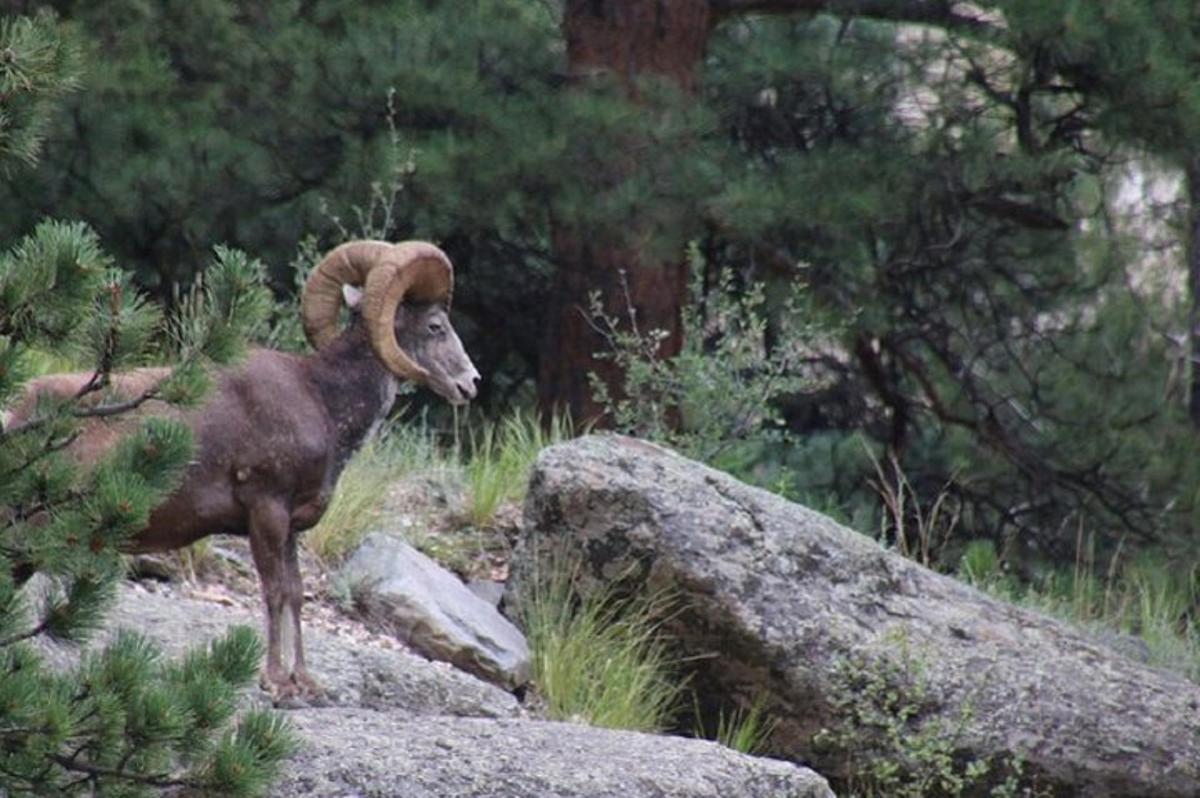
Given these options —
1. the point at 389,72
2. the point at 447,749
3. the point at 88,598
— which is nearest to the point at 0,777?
the point at 88,598

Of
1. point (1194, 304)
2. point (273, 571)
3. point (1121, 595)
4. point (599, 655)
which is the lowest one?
point (1121, 595)

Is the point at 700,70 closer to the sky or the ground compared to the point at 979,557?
closer to the sky

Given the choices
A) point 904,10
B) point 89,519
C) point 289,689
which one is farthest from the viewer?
point 904,10

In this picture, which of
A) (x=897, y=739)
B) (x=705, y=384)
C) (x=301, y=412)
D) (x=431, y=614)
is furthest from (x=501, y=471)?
(x=301, y=412)

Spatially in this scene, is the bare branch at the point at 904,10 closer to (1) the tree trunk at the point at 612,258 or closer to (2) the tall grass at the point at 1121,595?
(1) the tree trunk at the point at 612,258

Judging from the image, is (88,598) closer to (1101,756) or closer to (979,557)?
(1101,756)

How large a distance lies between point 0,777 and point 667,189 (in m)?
7.82

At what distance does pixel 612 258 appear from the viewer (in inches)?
580

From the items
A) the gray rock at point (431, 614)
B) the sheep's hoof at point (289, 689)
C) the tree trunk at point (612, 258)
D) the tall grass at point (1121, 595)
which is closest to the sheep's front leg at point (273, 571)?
the sheep's hoof at point (289, 689)

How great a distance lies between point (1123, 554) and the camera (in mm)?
15273

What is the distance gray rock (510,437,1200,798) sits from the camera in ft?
33.8

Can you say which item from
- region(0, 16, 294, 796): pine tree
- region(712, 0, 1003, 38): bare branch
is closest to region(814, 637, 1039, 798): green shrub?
region(0, 16, 294, 796): pine tree

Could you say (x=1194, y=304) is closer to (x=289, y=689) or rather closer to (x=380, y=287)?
(x=380, y=287)

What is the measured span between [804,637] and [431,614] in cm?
145
